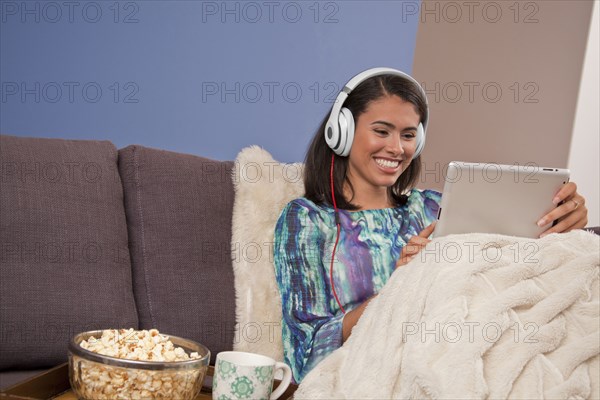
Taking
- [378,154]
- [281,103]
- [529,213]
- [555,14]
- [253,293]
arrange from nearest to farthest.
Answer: [529,213] → [253,293] → [378,154] → [281,103] → [555,14]

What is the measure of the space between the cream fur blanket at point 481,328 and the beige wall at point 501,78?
1375mm

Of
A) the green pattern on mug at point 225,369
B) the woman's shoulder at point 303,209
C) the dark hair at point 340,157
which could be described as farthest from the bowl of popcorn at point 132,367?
the dark hair at point 340,157

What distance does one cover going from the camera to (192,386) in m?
1.05

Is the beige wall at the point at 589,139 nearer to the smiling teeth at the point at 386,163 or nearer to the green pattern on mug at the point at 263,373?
the smiling teeth at the point at 386,163

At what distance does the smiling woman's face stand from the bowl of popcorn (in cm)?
81

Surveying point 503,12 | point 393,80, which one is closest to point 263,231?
point 393,80

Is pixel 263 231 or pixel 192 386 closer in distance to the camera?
pixel 192 386

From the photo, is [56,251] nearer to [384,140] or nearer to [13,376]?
[13,376]

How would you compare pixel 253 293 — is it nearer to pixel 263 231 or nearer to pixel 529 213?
pixel 263 231

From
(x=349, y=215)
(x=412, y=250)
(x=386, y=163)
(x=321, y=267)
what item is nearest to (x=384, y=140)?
(x=386, y=163)

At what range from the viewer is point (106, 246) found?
1507mm

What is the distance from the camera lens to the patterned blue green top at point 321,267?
159 cm

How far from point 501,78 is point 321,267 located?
1249 millimetres

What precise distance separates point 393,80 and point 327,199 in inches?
Answer: 13.3
